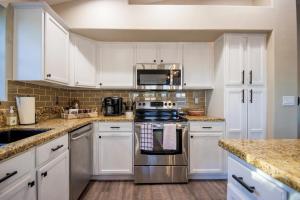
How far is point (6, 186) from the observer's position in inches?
42.1

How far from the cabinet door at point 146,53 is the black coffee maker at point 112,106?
705 millimetres

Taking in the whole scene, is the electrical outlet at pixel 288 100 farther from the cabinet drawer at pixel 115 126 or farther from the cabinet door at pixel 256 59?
the cabinet drawer at pixel 115 126

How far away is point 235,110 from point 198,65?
91 cm

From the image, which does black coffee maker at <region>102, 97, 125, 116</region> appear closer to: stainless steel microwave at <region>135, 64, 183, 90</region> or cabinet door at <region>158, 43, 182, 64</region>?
stainless steel microwave at <region>135, 64, 183, 90</region>

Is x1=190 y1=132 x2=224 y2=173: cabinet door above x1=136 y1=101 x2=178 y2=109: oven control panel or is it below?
below

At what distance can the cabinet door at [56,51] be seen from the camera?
7.14 ft

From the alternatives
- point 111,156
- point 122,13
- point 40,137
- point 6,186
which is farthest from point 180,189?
point 122,13

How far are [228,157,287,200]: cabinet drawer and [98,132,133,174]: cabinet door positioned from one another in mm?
1907

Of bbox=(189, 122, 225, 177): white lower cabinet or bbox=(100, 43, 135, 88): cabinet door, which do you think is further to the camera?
bbox=(100, 43, 135, 88): cabinet door

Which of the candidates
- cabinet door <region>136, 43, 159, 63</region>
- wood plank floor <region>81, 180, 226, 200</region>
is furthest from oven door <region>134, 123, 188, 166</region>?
cabinet door <region>136, 43, 159, 63</region>

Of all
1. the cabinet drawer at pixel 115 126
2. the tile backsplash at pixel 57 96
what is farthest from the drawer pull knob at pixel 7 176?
the cabinet drawer at pixel 115 126

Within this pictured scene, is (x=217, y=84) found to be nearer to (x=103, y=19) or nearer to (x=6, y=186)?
(x=103, y=19)

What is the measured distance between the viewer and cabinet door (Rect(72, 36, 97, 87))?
2.92 metres

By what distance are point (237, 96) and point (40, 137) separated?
8.15ft
